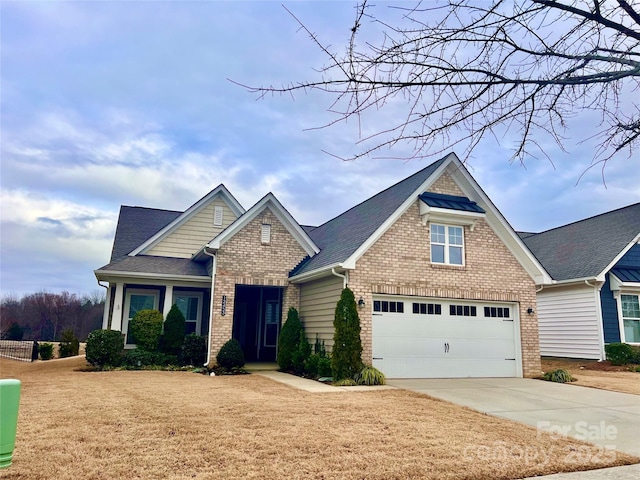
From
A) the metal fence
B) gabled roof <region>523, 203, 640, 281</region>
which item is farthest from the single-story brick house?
the metal fence

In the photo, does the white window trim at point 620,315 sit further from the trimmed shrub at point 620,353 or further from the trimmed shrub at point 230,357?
the trimmed shrub at point 230,357

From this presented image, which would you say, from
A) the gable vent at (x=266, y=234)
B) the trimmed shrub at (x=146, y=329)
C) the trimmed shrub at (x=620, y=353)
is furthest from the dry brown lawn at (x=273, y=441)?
the trimmed shrub at (x=620, y=353)

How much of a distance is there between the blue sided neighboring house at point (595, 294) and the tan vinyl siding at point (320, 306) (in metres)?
8.66

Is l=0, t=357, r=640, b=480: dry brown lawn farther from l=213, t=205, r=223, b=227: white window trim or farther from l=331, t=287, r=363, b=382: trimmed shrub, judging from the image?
l=213, t=205, r=223, b=227: white window trim

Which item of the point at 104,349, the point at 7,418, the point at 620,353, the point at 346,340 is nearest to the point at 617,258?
the point at 620,353

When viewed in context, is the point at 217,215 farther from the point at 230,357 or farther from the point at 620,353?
the point at 620,353

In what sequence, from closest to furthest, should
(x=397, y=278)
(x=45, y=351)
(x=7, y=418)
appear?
(x=7, y=418) → (x=397, y=278) → (x=45, y=351)

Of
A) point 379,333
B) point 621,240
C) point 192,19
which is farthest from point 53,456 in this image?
point 621,240

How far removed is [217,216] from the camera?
778 inches

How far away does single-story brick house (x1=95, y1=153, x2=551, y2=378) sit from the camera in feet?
45.3

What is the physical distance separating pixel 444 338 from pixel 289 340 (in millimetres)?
4878

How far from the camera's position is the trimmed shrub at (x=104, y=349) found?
48.3 feet

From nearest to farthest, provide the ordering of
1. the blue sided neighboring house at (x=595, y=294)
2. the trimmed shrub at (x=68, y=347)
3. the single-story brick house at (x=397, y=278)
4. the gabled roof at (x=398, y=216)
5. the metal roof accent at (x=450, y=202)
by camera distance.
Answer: the single-story brick house at (x=397, y=278), the gabled roof at (x=398, y=216), the metal roof accent at (x=450, y=202), the blue sided neighboring house at (x=595, y=294), the trimmed shrub at (x=68, y=347)

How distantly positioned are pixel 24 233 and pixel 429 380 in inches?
900
